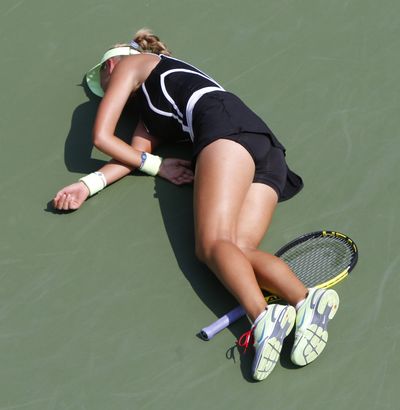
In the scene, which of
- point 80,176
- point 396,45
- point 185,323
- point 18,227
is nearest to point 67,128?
Answer: point 80,176

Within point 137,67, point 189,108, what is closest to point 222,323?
point 189,108

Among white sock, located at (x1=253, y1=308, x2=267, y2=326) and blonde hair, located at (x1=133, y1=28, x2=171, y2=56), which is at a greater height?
blonde hair, located at (x1=133, y1=28, x2=171, y2=56)

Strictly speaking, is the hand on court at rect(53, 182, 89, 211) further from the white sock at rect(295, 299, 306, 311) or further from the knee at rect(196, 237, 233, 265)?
the white sock at rect(295, 299, 306, 311)

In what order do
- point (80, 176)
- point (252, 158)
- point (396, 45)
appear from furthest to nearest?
point (396, 45) → point (80, 176) → point (252, 158)

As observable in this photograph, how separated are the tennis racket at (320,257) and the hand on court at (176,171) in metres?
0.70

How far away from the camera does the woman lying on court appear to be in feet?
11.3

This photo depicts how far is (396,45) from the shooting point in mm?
5039

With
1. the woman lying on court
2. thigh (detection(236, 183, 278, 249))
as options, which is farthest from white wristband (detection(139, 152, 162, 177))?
thigh (detection(236, 183, 278, 249))

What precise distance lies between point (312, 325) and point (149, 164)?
1254mm

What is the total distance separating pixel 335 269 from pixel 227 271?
54 cm

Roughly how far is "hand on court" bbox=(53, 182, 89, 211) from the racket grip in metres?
0.95

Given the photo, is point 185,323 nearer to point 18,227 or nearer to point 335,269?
point 335,269

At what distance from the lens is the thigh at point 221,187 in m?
3.68

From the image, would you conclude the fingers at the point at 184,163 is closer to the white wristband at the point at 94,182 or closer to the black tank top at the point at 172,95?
the black tank top at the point at 172,95
